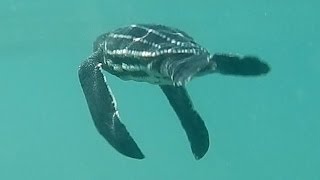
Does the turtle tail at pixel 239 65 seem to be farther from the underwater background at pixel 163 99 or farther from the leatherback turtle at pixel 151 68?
the underwater background at pixel 163 99

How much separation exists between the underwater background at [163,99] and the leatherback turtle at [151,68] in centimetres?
1486

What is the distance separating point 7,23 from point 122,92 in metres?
22.3

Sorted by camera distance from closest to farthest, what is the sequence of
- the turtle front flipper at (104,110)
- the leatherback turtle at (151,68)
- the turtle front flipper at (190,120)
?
1. the leatherback turtle at (151,68)
2. the turtle front flipper at (104,110)
3. the turtle front flipper at (190,120)

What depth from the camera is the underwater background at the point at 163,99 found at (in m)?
24.0

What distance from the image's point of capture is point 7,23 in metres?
22.6

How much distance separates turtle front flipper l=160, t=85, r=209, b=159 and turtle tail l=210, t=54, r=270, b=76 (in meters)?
1.10

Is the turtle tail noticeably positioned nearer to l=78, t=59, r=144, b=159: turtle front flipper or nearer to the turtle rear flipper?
the turtle rear flipper

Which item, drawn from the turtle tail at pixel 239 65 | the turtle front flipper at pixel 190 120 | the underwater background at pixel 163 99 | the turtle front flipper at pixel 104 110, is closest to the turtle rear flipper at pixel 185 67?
the turtle tail at pixel 239 65

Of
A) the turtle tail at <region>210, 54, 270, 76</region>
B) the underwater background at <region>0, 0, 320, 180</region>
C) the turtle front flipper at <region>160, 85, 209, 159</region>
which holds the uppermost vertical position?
the underwater background at <region>0, 0, 320, 180</region>

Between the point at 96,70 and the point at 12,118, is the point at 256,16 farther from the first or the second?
the point at 12,118

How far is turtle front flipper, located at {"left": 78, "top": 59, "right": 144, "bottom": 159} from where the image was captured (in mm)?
5152

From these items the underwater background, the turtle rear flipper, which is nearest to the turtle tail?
the turtle rear flipper

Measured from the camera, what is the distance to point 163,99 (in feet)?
150

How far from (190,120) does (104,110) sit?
881 mm
